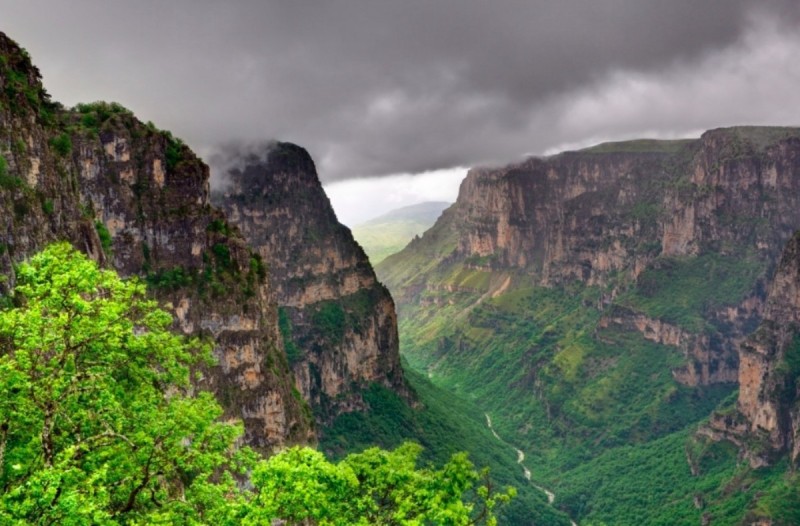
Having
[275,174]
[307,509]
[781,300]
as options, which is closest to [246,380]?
[307,509]

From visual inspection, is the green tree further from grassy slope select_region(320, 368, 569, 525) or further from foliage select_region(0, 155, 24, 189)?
grassy slope select_region(320, 368, 569, 525)

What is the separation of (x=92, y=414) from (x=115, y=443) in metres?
1.33

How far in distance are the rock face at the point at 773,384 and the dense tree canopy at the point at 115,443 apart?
4903 inches

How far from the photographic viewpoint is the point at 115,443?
63.3ft

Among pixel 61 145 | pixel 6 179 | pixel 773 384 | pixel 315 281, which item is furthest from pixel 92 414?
pixel 773 384

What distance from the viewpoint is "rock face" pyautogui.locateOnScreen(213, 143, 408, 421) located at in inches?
5261

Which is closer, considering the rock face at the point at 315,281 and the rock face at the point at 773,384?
the rock face at the point at 773,384

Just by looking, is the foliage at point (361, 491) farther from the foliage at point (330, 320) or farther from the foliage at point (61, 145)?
the foliage at point (330, 320)

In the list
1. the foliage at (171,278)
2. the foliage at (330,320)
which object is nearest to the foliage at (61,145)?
the foliage at (171,278)

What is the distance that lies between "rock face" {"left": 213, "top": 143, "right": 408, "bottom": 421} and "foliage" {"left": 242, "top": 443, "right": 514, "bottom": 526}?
103 meters

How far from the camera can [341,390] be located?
134875mm

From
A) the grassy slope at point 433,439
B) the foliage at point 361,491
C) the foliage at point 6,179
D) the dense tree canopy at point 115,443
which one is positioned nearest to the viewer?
the dense tree canopy at point 115,443

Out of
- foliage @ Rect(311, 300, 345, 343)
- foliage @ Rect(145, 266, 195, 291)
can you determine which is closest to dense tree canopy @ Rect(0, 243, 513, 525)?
foliage @ Rect(145, 266, 195, 291)

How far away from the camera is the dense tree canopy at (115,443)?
16.7 meters
